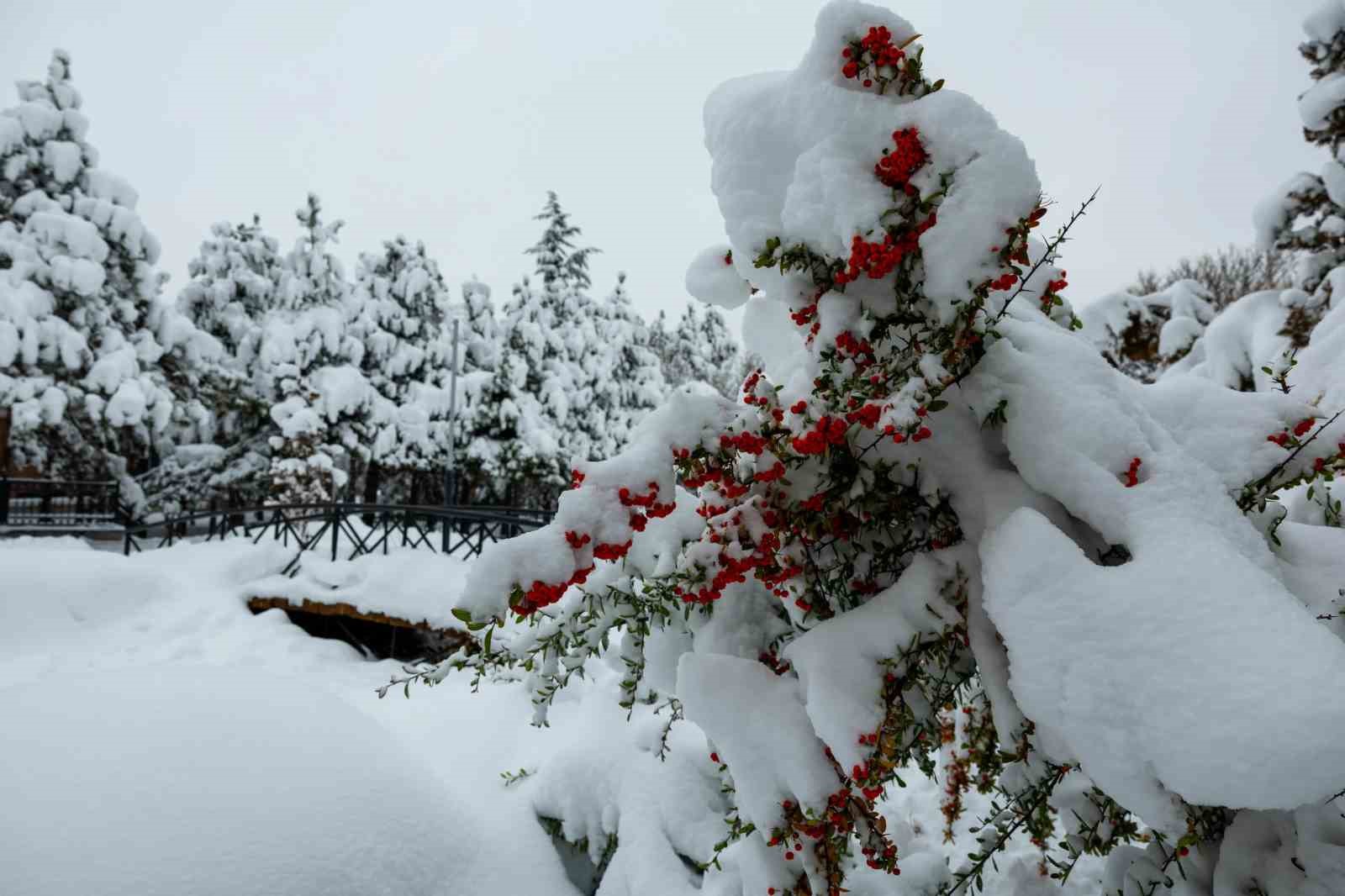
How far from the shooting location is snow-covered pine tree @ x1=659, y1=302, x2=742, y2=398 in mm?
34219

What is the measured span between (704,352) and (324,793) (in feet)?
112

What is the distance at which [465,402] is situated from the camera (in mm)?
22641

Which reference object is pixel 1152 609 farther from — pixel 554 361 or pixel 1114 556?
pixel 554 361

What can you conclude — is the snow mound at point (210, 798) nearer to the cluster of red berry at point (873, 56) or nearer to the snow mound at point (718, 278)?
the snow mound at point (718, 278)

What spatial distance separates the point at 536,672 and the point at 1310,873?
2.67m

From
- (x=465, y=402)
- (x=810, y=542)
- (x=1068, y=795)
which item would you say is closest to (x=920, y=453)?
(x=810, y=542)

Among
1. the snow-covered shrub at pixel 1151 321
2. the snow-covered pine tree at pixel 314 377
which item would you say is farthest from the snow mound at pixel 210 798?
the snow-covered pine tree at pixel 314 377

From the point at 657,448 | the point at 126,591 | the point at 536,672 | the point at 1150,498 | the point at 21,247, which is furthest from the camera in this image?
the point at 21,247

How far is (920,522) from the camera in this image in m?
2.33

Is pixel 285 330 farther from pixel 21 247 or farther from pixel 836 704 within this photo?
pixel 836 704

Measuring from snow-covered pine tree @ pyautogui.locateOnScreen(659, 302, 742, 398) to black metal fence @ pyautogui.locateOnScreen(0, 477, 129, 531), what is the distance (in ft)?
72.9

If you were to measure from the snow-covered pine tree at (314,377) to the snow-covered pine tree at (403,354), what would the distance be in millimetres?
639

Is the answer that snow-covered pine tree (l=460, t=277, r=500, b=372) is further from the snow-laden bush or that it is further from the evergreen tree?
the snow-laden bush

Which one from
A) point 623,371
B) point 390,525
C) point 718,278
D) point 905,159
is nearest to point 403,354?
point 623,371
